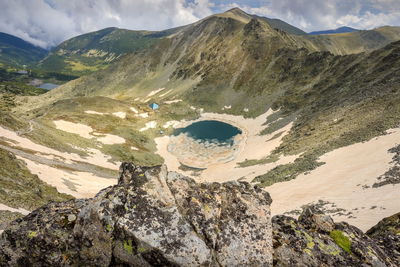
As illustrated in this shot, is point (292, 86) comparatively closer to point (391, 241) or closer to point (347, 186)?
point (347, 186)

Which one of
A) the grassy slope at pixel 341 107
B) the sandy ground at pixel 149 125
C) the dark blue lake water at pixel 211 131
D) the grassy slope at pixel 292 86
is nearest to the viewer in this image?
the grassy slope at pixel 341 107

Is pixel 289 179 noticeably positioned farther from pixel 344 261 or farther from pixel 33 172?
pixel 33 172

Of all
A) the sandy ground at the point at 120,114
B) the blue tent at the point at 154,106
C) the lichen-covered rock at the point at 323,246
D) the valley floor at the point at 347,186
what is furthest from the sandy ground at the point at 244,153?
the lichen-covered rock at the point at 323,246

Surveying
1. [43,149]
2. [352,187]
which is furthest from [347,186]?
[43,149]

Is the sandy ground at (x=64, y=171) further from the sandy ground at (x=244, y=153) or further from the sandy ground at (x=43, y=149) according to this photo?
the sandy ground at (x=244, y=153)

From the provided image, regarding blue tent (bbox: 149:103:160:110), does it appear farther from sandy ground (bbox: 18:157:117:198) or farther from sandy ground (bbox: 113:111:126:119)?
sandy ground (bbox: 18:157:117:198)

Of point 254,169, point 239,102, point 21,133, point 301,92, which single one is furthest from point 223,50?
point 21,133
